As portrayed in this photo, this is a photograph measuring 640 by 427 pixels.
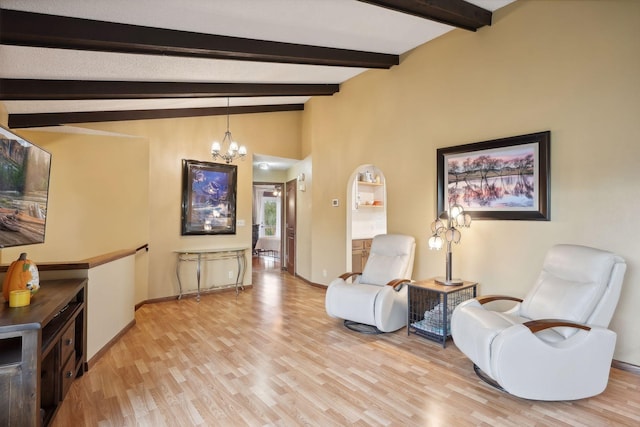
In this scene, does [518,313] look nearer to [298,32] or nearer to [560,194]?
[560,194]

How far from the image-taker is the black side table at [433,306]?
324 cm

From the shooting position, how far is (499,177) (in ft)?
11.2

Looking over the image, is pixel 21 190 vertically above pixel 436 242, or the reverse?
pixel 21 190

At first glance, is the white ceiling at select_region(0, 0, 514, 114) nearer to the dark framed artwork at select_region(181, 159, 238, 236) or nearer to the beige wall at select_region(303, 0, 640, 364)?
the beige wall at select_region(303, 0, 640, 364)

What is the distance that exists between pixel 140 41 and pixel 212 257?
364 centimetres

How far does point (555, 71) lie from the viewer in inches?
119

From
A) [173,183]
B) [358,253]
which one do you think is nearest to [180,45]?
[173,183]

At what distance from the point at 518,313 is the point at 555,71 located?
2.32 meters

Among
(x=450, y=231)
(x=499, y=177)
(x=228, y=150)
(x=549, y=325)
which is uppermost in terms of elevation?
(x=228, y=150)

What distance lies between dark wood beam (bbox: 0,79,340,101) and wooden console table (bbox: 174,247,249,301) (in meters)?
2.48

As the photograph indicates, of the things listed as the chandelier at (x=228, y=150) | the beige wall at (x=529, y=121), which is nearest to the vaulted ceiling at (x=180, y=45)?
the beige wall at (x=529, y=121)

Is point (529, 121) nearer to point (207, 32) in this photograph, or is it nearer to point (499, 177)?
point (499, 177)

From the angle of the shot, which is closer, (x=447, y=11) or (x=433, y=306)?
(x=447, y=11)

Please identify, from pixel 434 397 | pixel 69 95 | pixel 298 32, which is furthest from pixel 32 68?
pixel 434 397
